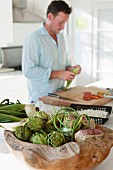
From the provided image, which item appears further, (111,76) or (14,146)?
(111,76)

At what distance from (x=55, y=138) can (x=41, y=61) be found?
1.53 m

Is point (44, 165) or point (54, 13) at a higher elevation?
point (54, 13)

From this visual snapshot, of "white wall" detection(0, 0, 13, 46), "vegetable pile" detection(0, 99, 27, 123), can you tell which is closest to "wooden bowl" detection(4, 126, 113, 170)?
→ "vegetable pile" detection(0, 99, 27, 123)

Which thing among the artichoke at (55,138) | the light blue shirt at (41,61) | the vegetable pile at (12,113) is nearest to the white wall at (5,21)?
the light blue shirt at (41,61)

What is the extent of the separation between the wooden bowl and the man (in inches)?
55.8

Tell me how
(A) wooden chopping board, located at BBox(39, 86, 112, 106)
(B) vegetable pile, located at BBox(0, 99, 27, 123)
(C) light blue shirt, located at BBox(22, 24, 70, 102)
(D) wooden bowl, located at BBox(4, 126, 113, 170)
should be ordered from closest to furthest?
(D) wooden bowl, located at BBox(4, 126, 113, 170) < (B) vegetable pile, located at BBox(0, 99, 27, 123) < (A) wooden chopping board, located at BBox(39, 86, 112, 106) < (C) light blue shirt, located at BBox(22, 24, 70, 102)

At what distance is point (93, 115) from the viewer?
5.30ft

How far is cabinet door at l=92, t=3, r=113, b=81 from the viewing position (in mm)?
4734

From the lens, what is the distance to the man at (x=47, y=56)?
96.1 inches

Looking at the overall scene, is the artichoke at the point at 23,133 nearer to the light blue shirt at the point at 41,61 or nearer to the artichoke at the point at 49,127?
the artichoke at the point at 49,127

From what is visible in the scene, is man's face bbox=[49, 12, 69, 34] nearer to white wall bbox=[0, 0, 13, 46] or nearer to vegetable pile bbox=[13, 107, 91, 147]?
white wall bbox=[0, 0, 13, 46]

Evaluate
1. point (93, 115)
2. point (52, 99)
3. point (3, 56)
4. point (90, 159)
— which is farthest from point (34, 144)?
point (3, 56)

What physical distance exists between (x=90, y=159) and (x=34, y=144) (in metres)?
0.19

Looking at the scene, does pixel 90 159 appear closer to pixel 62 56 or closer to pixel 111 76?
pixel 62 56
